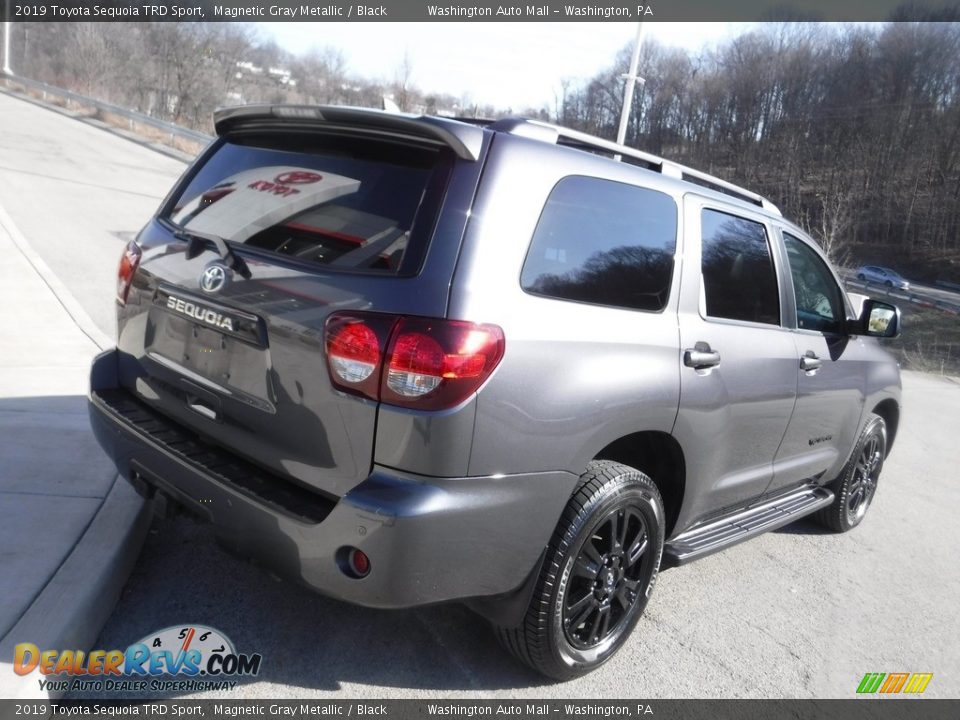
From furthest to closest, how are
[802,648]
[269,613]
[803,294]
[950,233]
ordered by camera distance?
1. [950,233]
2. [803,294]
3. [802,648]
4. [269,613]

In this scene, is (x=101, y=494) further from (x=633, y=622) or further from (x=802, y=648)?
(x=802, y=648)

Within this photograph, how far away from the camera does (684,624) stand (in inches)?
147

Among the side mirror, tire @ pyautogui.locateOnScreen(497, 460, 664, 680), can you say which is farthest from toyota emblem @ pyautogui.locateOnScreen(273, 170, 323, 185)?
the side mirror

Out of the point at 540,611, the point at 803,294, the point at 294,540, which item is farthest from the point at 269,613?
the point at 803,294

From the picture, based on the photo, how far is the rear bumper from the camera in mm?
2381

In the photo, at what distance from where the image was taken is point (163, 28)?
51.1 metres

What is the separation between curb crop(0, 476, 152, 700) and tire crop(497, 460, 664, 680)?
4.82 ft

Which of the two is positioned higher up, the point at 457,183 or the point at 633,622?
the point at 457,183

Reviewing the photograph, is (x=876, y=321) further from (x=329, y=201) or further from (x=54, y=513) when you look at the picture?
(x=54, y=513)

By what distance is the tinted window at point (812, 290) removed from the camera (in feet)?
14.1

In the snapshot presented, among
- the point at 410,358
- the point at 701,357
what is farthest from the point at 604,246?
the point at 410,358

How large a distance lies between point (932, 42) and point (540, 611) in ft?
246

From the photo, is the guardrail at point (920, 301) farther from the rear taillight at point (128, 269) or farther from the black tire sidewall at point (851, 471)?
the rear taillight at point (128, 269)

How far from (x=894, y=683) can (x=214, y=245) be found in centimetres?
338
